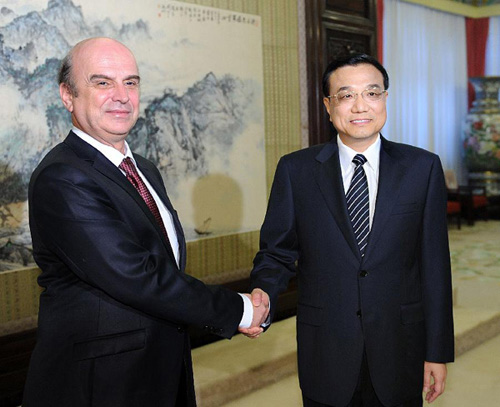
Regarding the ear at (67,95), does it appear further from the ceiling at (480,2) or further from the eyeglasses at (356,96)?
the ceiling at (480,2)

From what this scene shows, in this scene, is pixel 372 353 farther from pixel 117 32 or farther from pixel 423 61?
pixel 423 61

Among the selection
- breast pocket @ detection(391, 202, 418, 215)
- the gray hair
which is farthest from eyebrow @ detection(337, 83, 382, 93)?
the gray hair

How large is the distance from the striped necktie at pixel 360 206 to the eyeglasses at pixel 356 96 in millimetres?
183

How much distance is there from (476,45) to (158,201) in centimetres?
1167

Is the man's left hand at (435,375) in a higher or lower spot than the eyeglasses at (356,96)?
lower

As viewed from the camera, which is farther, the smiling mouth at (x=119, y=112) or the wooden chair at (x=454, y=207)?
the wooden chair at (x=454, y=207)

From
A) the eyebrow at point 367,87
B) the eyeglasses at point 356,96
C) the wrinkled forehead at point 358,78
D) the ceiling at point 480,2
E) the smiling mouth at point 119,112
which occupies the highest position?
the ceiling at point 480,2

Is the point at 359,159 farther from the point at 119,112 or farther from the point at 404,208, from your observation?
the point at 119,112

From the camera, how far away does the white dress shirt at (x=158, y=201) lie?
1.87 m

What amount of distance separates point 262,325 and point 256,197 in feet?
8.28

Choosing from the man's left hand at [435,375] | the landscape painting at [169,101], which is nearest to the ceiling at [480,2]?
the landscape painting at [169,101]

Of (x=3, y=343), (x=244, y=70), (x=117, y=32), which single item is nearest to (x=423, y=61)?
(x=244, y=70)

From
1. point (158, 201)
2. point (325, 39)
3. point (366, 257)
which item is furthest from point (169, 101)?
point (366, 257)

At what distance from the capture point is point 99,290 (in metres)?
1.78
